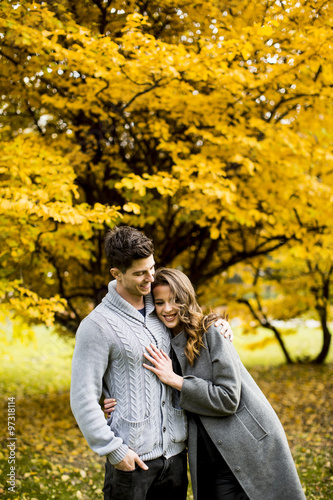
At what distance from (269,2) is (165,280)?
10.3ft

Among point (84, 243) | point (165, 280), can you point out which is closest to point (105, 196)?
point (84, 243)

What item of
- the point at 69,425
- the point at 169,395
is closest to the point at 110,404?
the point at 169,395

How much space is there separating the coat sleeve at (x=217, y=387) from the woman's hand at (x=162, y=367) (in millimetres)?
53

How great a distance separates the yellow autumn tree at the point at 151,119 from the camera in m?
3.82

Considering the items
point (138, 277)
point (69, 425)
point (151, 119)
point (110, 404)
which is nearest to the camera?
point (110, 404)

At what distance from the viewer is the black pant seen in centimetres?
251

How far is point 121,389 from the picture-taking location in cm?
237

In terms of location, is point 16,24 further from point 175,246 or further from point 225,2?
point 175,246

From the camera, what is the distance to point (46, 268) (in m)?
5.05

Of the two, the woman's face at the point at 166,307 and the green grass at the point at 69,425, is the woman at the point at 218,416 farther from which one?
the green grass at the point at 69,425

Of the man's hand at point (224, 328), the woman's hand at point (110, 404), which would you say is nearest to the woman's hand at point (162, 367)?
the woman's hand at point (110, 404)

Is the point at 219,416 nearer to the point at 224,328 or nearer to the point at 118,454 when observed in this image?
the point at 224,328

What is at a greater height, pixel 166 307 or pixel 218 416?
pixel 166 307

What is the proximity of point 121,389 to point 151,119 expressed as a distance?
12.4 ft
